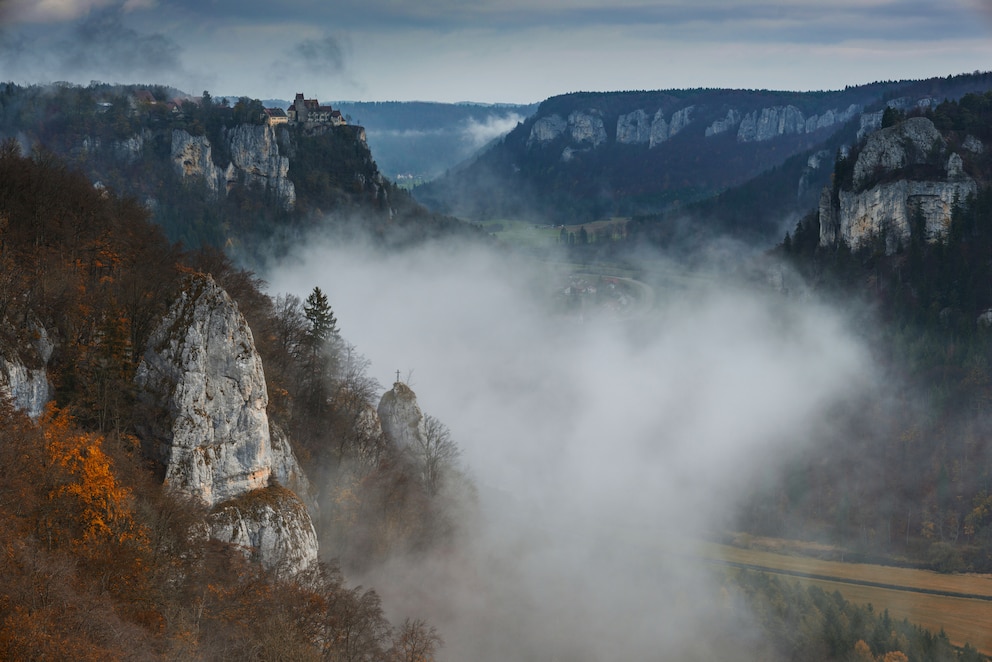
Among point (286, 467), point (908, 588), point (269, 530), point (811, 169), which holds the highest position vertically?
point (811, 169)

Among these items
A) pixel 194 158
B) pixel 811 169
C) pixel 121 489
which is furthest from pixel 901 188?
pixel 121 489

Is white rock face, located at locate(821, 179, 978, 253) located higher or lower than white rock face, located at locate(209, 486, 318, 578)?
higher

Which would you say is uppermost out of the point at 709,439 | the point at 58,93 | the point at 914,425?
the point at 58,93

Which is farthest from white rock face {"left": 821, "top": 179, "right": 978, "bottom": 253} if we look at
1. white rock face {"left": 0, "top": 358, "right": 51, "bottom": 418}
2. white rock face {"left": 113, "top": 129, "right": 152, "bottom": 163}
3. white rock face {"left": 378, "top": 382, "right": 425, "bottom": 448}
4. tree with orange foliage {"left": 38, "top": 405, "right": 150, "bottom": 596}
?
tree with orange foliage {"left": 38, "top": 405, "right": 150, "bottom": 596}

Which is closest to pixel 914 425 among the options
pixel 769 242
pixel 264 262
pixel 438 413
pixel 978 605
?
pixel 978 605

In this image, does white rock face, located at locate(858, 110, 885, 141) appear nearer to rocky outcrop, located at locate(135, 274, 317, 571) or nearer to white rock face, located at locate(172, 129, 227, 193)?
white rock face, located at locate(172, 129, 227, 193)

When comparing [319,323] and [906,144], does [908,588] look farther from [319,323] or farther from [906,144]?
[906,144]

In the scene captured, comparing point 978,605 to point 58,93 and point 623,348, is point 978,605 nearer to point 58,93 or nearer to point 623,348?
point 623,348
